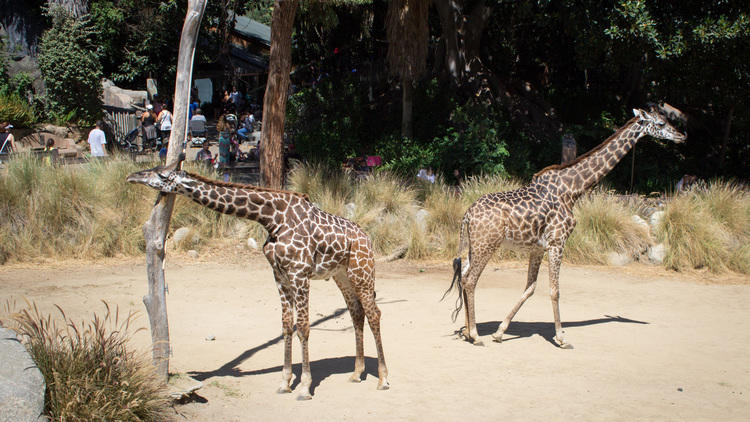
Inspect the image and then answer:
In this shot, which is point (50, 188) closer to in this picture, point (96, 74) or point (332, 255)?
point (332, 255)

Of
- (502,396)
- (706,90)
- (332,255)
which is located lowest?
(502,396)

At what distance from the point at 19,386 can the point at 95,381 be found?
2.22ft

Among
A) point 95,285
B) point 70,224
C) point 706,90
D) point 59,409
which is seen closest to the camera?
point 59,409

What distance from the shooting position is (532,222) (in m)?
8.27

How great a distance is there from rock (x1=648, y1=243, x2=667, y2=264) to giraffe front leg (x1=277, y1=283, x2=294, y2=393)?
344 inches

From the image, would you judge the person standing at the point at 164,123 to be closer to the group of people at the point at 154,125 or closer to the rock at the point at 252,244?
the group of people at the point at 154,125

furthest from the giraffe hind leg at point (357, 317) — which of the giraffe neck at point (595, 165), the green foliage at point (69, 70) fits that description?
the green foliage at point (69, 70)

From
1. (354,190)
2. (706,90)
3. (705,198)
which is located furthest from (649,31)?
(354,190)

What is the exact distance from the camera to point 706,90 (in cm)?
1623

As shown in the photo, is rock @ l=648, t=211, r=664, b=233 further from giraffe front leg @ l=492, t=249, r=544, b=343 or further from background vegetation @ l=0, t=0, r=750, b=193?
giraffe front leg @ l=492, t=249, r=544, b=343

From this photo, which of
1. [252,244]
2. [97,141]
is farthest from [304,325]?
[97,141]

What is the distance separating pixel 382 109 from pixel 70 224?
44.2 ft

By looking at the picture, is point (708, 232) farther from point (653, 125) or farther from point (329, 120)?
point (329, 120)

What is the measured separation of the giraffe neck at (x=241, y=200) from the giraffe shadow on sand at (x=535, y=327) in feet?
11.6
